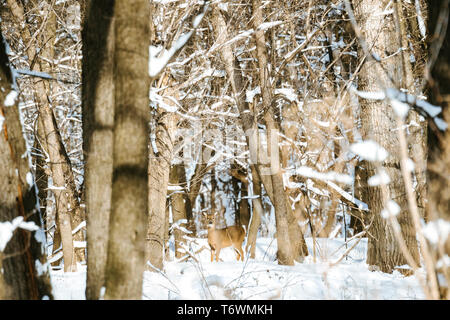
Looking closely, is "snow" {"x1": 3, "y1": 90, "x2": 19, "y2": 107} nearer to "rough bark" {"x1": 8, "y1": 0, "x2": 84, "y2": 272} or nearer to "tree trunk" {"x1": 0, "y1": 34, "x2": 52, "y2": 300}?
"tree trunk" {"x1": 0, "y1": 34, "x2": 52, "y2": 300}

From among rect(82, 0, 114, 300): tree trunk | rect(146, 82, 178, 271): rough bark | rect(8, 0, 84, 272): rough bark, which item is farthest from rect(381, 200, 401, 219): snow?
rect(8, 0, 84, 272): rough bark

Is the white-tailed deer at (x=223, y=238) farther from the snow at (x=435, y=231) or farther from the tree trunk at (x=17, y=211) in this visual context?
the snow at (x=435, y=231)

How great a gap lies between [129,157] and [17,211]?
1095mm

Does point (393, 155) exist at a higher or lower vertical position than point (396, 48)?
lower

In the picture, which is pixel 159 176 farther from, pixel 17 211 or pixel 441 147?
pixel 441 147

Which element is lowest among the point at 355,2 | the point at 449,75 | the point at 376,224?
the point at 376,224

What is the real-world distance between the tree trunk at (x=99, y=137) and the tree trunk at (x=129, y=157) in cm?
60

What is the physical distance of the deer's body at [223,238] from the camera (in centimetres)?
1233

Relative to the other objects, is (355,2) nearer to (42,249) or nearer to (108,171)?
(108,171)

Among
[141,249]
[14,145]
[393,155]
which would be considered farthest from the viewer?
[393,155]

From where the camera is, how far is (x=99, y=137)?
12.5 feet
